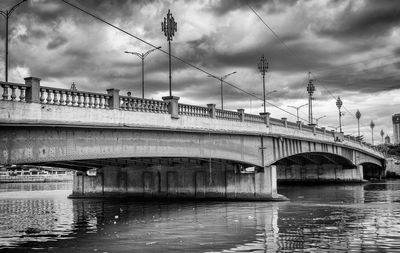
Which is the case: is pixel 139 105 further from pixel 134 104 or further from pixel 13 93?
pixel 13 93

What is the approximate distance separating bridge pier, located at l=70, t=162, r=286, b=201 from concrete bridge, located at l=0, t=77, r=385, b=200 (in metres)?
0.09

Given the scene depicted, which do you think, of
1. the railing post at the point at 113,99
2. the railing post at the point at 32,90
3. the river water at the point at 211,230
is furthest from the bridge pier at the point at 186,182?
the railing post at the point at 32,90

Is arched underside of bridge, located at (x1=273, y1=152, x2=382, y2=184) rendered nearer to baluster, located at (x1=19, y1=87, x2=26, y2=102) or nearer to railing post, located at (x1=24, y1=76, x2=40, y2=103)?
railing post, located at (x1=24, y1=76, x2=40, y2=103)

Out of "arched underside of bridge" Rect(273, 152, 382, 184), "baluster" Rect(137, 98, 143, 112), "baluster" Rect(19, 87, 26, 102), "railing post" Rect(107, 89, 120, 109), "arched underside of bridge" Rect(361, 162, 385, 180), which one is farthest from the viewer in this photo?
"arched underside of bridge" Rect(361, 162, 385, 180)

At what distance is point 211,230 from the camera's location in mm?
24375

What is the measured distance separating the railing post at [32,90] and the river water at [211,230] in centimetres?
642

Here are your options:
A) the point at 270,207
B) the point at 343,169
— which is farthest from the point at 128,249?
the point at 343,169

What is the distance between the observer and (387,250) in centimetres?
1727

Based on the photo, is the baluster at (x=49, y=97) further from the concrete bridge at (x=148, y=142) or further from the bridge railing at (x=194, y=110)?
the bridge railing at (x=194, y=110)

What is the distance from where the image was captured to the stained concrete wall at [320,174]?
81.4 m

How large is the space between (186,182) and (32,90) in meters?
24.1

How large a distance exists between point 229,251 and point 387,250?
563 centimetres

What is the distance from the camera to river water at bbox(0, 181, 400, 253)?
1920cm

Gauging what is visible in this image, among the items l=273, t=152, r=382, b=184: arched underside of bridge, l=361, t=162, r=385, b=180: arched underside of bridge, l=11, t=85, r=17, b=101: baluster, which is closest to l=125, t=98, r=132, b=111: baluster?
l=11, t=85, r=17, b=101: baluster
